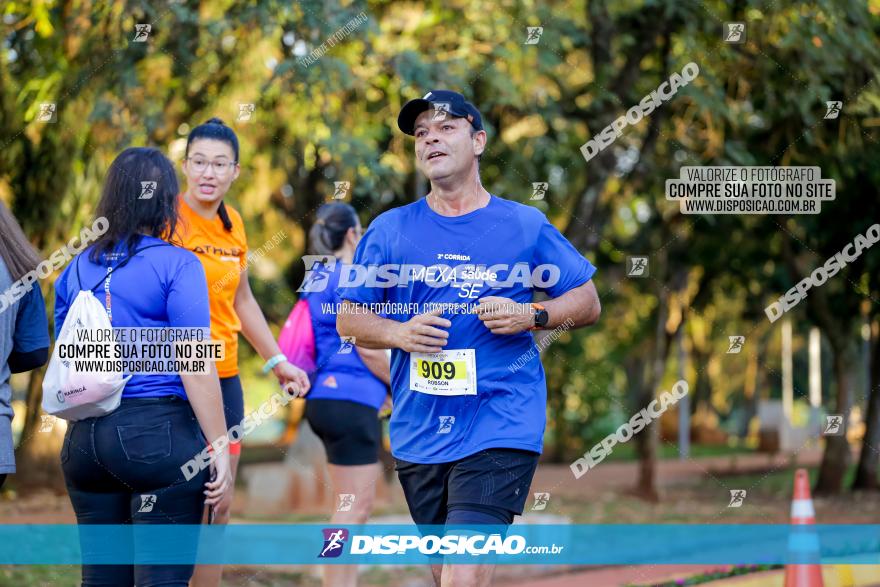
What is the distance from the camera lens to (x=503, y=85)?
36.2 ft

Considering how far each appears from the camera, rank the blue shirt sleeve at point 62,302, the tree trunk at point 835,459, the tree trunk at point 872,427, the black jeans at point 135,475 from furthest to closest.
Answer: the tree trunk at point 835,459 < the tree trunk at point 872,427 < the blue shirt sleeve at point 62,302 < the black jeans at point 135,475

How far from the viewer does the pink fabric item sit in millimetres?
6320

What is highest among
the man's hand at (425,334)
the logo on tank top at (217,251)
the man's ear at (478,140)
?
the man's ear at (478,140)

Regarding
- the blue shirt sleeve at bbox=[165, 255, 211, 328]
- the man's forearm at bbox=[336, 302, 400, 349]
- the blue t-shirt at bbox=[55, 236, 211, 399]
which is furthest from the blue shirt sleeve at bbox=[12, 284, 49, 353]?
the man's forearm at bbox=[336, 302, 400, 349]

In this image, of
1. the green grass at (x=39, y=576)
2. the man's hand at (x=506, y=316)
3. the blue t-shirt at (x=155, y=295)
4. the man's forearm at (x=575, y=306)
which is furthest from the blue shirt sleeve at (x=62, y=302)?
the green grass at (x=39, y=576)

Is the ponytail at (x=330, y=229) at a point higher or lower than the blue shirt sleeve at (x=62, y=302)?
higher

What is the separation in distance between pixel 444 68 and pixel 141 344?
6438 mm

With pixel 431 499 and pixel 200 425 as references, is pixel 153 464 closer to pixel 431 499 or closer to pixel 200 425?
pixel 200 425

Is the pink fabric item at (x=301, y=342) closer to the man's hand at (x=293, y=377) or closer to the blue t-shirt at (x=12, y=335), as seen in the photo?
the man's hand at (x=293, y=377)

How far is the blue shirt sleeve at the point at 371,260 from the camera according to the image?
471 centimetres

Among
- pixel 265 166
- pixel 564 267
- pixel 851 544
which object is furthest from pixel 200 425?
pixel 265 166

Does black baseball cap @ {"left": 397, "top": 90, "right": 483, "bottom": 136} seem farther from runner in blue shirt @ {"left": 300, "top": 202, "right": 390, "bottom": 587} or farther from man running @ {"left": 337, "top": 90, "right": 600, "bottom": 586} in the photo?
runner in blue shirt @ {"left": 300, "top": 202, "right": 390, "bottom": 587}

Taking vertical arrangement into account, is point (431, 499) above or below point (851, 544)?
above

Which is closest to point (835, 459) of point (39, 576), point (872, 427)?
point (872, 427)
